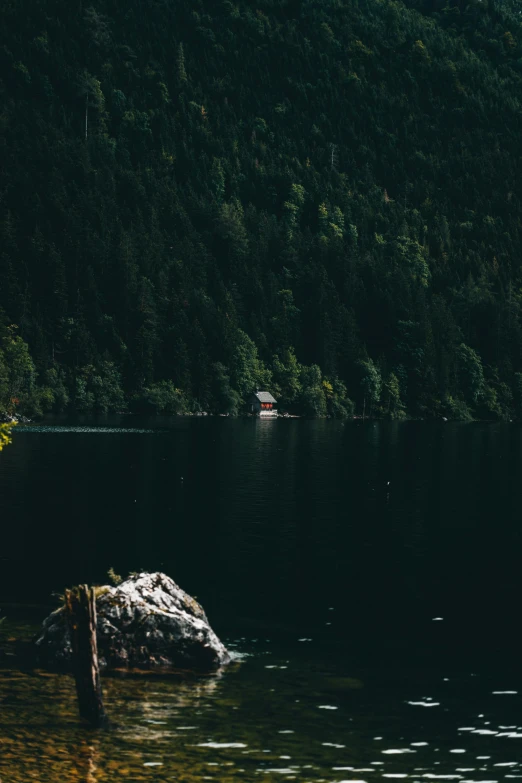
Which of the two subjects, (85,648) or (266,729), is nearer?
(85,648)

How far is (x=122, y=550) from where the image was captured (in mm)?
64562

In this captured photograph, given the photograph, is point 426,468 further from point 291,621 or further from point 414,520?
point 291,621

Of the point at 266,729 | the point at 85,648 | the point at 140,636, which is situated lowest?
the point at 266,729

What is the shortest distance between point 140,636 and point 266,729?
23.6 feet

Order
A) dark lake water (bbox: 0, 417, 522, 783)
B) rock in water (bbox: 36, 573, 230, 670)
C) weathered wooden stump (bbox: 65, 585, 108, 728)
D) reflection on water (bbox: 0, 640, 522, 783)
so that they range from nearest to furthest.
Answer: reflection on water (bbox: 0, 640, 522, 783) → dark lake water (bbox: 0, 417, 522, 783) → weathered wooden stump (bbox: 65, 585, 108, 728) → rock in water (bbox: 36, 573, 230, 670)

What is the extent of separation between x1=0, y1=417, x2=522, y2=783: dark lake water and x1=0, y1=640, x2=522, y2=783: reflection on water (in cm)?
8

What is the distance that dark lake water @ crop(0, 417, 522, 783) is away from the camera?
29.9 metres

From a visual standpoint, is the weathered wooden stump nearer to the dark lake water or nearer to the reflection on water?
the reflection on water

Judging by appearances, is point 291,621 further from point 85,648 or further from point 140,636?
point 85,648

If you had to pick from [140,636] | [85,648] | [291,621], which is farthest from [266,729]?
[291,621]

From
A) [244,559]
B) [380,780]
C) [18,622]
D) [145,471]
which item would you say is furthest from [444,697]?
[145,471]

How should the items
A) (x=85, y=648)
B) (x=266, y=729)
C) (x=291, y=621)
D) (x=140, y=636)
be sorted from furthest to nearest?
(x=291, y=621), (x=140, y=636), (x=266, y=729), (x=85, y=648)

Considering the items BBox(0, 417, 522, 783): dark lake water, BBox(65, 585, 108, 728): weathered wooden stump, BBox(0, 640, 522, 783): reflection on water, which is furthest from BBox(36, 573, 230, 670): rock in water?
BBox(65, 585, 108, 728): weathered wooden stump

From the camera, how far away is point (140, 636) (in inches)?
1480
